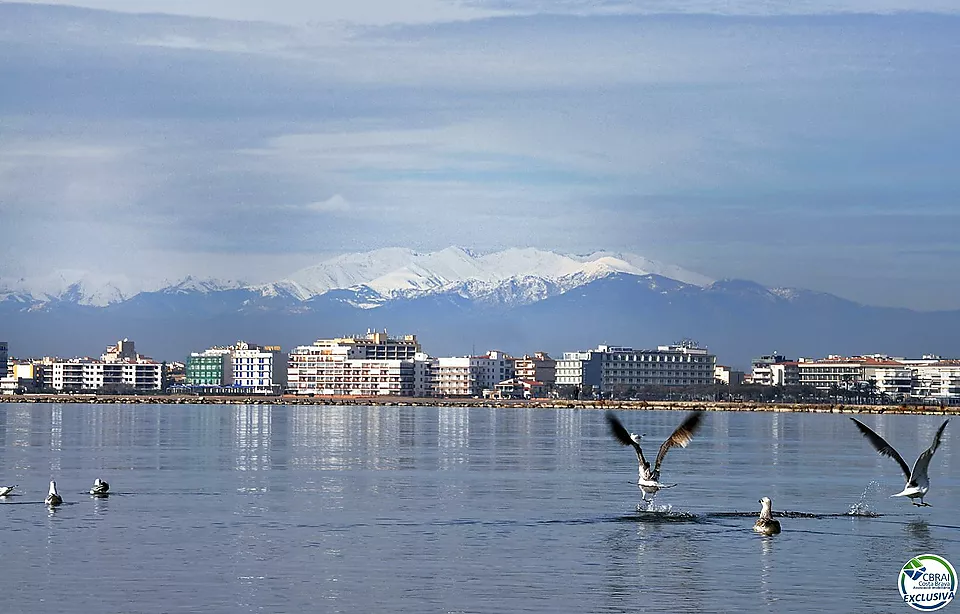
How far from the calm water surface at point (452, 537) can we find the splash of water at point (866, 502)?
10cm

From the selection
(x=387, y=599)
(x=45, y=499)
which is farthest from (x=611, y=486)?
(x=387, y=599)

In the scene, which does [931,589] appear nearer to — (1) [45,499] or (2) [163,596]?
(2) [163,596]

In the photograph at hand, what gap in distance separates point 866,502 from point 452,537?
36.4ft

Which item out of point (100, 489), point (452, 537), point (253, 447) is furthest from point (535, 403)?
point (452, 537)

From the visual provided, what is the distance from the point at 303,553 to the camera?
22984mm

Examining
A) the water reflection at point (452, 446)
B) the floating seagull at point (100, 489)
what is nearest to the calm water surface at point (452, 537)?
the floating seagull at point (100, 489)

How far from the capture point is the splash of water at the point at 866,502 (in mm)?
30025

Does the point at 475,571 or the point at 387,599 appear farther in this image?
the point at 475,571

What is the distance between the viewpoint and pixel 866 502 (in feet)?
107

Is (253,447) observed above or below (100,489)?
below

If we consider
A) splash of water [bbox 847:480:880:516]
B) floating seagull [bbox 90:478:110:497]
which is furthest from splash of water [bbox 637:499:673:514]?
floating seagull [bbox 90:478:110:497]

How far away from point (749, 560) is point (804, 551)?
1532 mm

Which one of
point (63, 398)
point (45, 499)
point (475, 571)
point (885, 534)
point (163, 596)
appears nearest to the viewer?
point (163, 596)

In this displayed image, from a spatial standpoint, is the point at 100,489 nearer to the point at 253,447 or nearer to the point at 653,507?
the point at 653,507
